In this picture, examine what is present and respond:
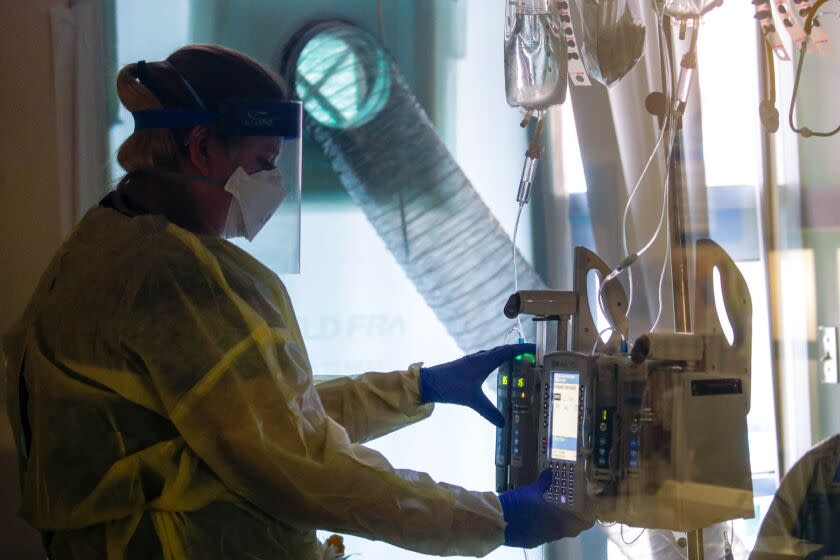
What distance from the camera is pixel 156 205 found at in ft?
4.36

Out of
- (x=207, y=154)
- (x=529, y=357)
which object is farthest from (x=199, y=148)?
(x=529, y=357)

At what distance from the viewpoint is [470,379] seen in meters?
1.61

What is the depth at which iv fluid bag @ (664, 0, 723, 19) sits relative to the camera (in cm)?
155

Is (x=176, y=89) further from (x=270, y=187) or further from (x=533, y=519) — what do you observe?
(x=533, y=519)

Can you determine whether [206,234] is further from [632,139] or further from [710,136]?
[710,136]

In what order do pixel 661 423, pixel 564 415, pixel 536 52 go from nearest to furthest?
1. pixel 661 423
2. pixel 564 415
3. pixel 536 52

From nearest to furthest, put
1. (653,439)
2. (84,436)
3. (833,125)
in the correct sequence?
(84,436) < (653,439) < (833,125)

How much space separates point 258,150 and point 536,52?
24.9 inches

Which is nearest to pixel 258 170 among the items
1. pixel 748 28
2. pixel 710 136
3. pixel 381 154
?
pixel 381 154

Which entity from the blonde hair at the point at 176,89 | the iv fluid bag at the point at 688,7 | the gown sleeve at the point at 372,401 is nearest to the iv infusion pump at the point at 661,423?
the gown sleeve at the point at 372,401

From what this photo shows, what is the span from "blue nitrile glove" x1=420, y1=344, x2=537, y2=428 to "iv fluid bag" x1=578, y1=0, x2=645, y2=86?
58 cm

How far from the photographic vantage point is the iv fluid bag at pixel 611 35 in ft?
5.40

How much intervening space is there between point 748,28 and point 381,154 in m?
0.92

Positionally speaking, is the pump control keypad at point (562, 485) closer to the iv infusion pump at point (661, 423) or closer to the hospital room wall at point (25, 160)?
the iv infusion pump at point (661, 423)
